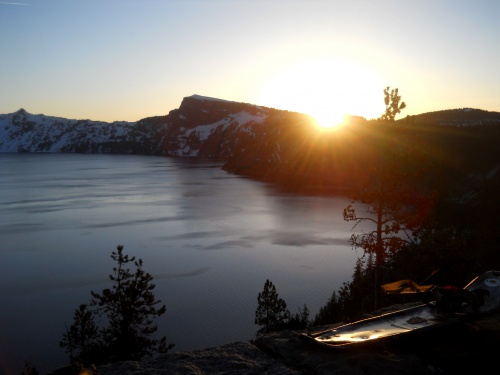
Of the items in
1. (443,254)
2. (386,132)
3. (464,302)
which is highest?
(386,132)

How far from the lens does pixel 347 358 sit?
9.34 ft

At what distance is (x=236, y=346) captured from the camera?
3.27 m

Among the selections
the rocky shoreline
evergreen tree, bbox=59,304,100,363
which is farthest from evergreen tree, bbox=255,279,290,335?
the rocky shoreline

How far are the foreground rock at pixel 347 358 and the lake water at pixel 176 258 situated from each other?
1720cm

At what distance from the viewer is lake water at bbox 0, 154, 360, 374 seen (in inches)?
867

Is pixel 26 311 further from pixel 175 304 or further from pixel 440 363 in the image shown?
pixel 440 363

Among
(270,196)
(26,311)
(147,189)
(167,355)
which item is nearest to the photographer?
(167,355)

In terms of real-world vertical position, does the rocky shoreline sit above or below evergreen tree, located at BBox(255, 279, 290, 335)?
above

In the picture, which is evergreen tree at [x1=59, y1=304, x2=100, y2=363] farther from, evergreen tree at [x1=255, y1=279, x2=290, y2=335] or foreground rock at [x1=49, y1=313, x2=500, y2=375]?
foreground rock at [x1=49, y1=313, x2=500, y2=375]

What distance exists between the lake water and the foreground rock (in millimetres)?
17201

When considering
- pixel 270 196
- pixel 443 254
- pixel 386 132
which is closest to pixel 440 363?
pixel 386 132

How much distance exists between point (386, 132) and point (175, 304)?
1562 centimetres

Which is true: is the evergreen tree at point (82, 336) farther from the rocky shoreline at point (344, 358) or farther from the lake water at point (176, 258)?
the rocky shoreline at point (344, 358)

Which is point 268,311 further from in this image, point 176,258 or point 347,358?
point 347,358
